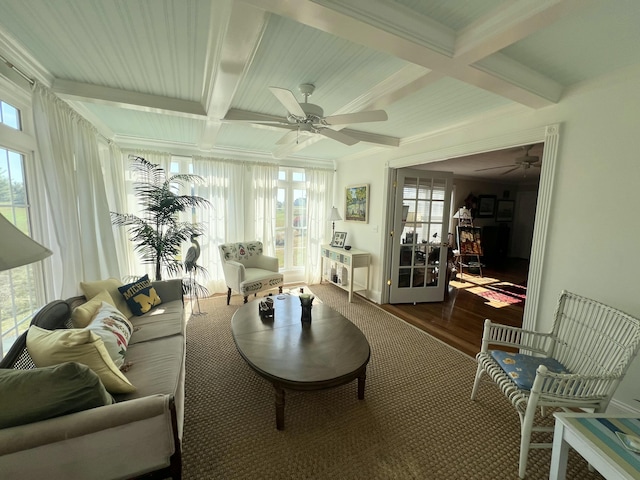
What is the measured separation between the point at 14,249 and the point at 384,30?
1.79 m

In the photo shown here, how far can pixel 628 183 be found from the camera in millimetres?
1801

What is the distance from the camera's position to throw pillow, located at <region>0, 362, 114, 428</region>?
0.98 meters

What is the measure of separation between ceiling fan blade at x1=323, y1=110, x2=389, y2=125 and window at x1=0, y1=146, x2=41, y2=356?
2.25 metres

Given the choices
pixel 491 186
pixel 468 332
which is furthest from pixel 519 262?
pixel 468 332

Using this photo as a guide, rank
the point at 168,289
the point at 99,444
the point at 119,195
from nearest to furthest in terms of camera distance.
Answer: the point at 99,444
the point at 168,289
the point at 119,195

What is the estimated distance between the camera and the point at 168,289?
110 inches

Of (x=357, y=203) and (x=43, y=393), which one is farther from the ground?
(x=357, y=203)

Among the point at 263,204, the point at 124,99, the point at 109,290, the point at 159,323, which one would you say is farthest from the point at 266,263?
the point at 124,99

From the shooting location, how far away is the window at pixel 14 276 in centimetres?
172

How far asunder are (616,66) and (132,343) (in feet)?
12.7

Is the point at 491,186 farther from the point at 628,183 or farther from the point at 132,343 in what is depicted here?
the point at 132,343

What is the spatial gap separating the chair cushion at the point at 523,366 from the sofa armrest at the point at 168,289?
2946 mm

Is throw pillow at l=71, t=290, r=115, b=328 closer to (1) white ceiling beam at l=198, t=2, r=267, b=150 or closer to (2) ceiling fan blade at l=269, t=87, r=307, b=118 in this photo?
(1) white ceiling beam at l=198, t=2, r=267, b=150

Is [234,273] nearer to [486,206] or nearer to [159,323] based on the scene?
[159,323]
